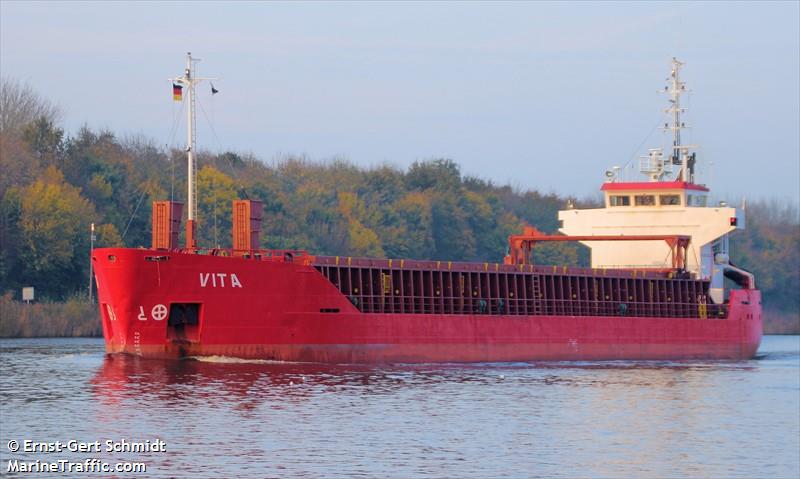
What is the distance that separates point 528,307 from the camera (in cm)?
5309

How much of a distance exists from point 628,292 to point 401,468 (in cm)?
3228

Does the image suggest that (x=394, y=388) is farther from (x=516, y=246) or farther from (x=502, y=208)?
(x=502, y=208)

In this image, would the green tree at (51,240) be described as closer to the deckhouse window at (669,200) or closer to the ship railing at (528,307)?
the ship railing at (528,307)

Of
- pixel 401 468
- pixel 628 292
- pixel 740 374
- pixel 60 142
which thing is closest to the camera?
pixel 401 468

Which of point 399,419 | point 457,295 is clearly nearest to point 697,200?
point 457,295

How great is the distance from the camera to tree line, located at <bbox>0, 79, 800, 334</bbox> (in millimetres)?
77562

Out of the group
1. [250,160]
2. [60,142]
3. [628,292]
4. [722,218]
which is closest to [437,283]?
[628,292]

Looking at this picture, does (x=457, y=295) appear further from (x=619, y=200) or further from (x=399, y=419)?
(x=399, y=419)

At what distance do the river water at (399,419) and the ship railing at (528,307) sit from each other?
2812 mm

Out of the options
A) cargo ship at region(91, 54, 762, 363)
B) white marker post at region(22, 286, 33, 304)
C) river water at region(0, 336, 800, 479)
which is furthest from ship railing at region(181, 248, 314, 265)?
white marker post at region(22, 286, 33, 304)

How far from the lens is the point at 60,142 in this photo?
90.4 metres

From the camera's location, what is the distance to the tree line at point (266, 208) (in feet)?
254

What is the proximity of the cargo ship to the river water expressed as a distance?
1.22 meters

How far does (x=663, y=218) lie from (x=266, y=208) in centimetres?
4285
